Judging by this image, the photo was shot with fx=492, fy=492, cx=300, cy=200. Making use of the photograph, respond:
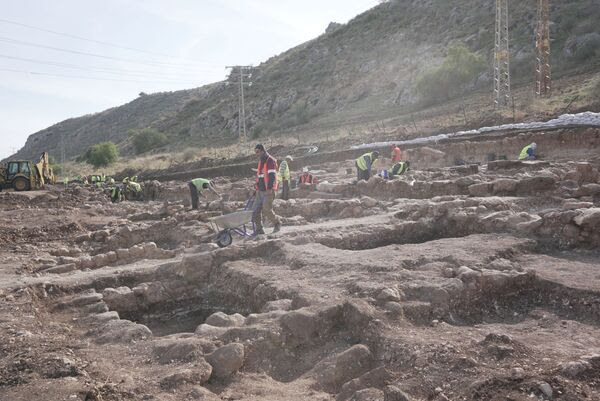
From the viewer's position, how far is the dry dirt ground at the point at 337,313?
3857 millimetres

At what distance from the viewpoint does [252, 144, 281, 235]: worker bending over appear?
30.1ft

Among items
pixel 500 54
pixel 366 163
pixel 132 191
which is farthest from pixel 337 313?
pixel 500 54

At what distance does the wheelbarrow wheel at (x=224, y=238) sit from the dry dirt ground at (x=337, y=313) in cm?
42

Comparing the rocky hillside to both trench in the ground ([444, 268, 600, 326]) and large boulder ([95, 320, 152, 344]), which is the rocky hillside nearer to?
trench in the ground ([444, 268, 600, 326])

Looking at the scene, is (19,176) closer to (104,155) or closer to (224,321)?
(224,321)

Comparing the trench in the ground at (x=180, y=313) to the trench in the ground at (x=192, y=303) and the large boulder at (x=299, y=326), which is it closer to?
the trench in the ground at (x=192, y=303)

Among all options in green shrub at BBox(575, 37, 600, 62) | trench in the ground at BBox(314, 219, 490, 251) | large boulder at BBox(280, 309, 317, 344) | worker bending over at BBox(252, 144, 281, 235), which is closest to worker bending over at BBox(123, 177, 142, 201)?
worker bending over at BBox(252, 144, 281, 235)

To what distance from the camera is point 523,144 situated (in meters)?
19.4

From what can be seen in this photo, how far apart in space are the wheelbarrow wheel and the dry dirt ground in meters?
0.42

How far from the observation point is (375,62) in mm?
58875

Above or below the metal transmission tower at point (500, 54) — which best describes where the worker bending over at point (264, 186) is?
below

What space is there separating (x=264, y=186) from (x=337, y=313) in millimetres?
4608

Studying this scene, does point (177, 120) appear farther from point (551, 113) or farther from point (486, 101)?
point (551, 113)

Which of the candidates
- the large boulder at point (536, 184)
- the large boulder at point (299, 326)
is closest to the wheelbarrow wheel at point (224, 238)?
the large boulder at point (299, 326)
